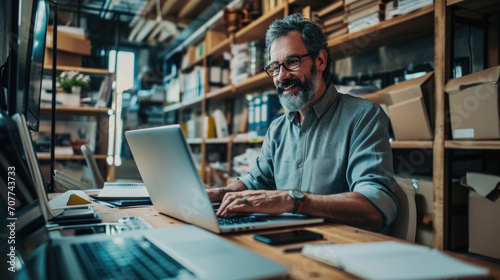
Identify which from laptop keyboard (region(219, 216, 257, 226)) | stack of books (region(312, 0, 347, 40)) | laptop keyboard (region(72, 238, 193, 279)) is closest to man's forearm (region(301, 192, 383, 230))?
laptop keyboard (region(219, 216, 257, 226))

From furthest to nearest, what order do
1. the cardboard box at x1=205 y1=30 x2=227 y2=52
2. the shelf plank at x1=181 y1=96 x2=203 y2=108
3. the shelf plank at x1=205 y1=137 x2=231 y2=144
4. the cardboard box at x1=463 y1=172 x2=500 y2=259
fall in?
1. the shelf plank at x1=181 y1=96 x2=203 y2=108
2. the cardboard box at x1=205 y1=30 x2=227 y2=52
3. the shelf plank at x1=205 y1=137 x2=231 y2=144
4. the cardboard box at x1=463 y1=172 x2=500 y2=259

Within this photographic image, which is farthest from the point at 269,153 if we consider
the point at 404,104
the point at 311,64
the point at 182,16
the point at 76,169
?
the point at 182,16

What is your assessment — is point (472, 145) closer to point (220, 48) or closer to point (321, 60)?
point (321, 60)

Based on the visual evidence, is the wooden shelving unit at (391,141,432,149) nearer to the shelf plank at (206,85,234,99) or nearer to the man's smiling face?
the man's smiling face

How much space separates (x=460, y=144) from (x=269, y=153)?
78 centimetres

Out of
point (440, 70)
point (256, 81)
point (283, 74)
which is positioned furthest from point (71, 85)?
point (440, 70)

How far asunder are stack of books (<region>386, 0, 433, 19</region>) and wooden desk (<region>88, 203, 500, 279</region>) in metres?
1.22

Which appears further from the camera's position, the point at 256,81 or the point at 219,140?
the point at 219,140

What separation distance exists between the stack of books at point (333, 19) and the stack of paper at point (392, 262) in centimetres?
171

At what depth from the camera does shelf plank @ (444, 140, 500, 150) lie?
1371 millimetres

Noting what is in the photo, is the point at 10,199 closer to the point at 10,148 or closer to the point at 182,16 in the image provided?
the point at 10,148

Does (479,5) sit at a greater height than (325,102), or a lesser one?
greater

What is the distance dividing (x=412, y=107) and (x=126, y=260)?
1394 millimetres

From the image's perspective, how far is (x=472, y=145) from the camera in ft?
4.74
